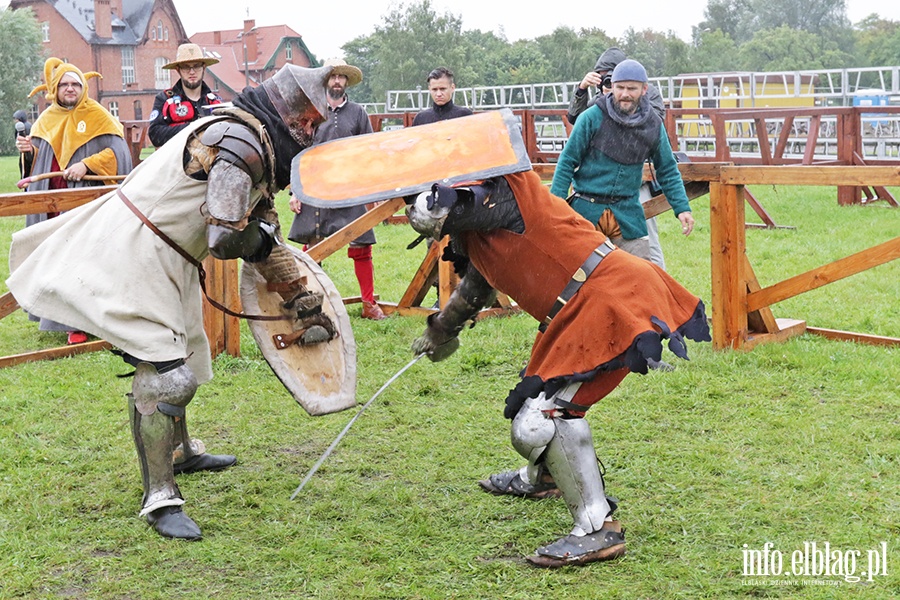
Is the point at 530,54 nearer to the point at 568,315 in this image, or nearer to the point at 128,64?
the point at 128,64

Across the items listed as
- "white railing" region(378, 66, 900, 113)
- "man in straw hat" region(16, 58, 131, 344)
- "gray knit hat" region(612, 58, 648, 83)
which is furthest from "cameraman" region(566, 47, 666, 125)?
"white railing" region(378, 66, 900, 113)

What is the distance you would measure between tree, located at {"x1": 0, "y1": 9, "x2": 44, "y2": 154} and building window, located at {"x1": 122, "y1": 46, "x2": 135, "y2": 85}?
17.4 metres

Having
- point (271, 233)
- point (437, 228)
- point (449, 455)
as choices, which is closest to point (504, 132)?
point (437, 228)

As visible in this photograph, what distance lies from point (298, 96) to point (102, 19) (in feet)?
183

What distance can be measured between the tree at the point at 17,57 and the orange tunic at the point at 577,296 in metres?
35.7

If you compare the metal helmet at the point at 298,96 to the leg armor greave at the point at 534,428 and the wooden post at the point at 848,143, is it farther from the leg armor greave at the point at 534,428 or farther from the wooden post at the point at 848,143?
the wooden post at the point at 848,143

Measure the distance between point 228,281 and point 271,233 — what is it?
7.83 ft

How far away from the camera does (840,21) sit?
85750 millimetres

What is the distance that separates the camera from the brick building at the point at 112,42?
2125 inches

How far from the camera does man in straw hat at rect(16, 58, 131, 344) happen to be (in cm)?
668

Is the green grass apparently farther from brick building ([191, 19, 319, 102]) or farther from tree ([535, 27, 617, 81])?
brick building ([191, 19, 319, 102])

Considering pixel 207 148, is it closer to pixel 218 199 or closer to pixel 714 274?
pixel 218 199

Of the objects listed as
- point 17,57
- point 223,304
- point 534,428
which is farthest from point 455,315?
point 17,57

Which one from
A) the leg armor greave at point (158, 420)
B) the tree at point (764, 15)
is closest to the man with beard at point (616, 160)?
the leg armor greave at point (158, 420)
